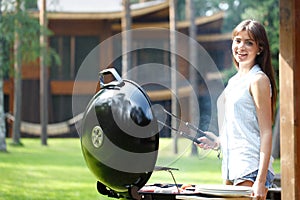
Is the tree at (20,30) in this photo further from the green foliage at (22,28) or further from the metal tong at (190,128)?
the metal tong at (190,128)

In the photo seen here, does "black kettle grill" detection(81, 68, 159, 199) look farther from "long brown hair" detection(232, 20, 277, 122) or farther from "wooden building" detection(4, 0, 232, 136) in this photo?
"wooden building" detection(4, 0, 232, 136)

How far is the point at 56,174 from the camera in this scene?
30.2 feet

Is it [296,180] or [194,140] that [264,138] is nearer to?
[194,140]

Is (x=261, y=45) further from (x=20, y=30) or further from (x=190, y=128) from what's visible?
(x=20, y=30)

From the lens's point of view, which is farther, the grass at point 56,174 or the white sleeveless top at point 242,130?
the grass at point 56,174

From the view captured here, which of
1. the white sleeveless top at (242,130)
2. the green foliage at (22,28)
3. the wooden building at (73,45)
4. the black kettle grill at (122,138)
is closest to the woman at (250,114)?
the white sleeveless top at (242,130)

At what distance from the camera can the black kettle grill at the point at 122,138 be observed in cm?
239

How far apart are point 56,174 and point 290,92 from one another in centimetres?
651

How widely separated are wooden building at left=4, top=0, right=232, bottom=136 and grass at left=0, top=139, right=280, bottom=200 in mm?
4195

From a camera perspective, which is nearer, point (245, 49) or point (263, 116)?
point (263, 116)

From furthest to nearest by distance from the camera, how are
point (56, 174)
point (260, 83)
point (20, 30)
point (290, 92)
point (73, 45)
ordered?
1. point (73, 45)
2. point (20, 30)
3. point (56, 174)
4. point (290, 92)
5. point (260, 83)

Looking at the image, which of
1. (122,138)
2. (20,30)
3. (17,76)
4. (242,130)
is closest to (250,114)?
(242,130)

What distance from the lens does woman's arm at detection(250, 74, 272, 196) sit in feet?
7.75

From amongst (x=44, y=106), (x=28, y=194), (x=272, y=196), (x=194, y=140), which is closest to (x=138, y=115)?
(x=194, y=140)
